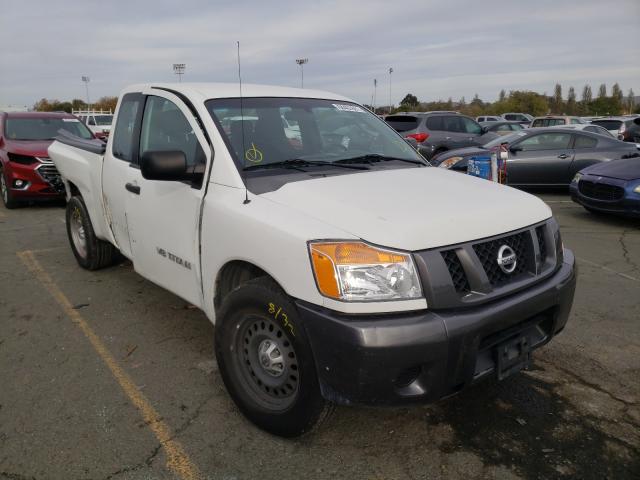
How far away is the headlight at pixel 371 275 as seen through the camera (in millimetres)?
2262

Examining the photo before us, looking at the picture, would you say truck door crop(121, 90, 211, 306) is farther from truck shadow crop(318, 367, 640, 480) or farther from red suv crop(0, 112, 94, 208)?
red suv crop(0, 112, 94, 208)

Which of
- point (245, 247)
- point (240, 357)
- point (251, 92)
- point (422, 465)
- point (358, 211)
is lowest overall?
point (422, 465)

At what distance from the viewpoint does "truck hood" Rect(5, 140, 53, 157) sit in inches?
361

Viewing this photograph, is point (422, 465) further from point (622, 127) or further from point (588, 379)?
point (622, 127)

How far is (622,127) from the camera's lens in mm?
19047

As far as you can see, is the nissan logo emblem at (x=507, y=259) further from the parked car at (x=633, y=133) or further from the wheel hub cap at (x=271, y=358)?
the parked car at (x=633, y=133)

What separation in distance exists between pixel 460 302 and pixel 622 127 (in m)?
20.1

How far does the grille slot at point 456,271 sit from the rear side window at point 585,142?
9.53 metres

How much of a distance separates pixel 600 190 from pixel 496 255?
653cm

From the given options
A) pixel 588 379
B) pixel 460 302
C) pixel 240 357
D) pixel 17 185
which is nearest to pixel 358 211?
pixel 460 302


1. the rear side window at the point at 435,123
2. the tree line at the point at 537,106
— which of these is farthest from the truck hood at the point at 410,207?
the tree line at the point at 537,106

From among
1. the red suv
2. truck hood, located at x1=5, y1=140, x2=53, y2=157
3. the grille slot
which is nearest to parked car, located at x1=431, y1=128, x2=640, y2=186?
the red suv

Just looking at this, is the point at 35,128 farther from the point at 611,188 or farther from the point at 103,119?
the point at 103,119

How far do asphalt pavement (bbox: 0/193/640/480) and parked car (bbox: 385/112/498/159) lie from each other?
10125 millimetres
